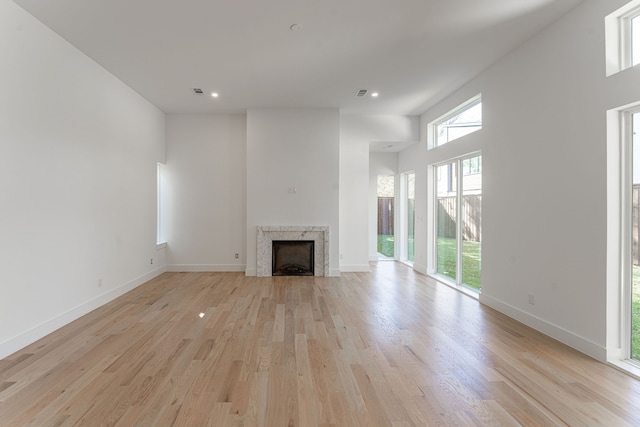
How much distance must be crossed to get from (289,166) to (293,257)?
5.73 ft

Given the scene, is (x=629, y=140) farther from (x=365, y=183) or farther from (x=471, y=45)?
(x=365, y=183)

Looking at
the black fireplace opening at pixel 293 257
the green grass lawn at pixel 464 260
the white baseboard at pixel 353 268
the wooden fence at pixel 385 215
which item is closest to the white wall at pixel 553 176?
the green grass lawn at pixel 464 260

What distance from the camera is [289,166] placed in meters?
5.95

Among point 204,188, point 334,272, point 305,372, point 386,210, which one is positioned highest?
point 204,188

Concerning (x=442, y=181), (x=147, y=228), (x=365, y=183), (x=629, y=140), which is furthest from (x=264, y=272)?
(x=629, y=140)

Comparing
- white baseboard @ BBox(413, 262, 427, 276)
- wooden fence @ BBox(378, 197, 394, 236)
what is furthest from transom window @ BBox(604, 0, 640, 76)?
wooden fence @ BBox(378, 197, 394, 236)

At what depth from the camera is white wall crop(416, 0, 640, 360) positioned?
2.66 meters

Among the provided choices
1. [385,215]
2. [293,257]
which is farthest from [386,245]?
[293,257]

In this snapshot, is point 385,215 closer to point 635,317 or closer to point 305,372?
point 635,317

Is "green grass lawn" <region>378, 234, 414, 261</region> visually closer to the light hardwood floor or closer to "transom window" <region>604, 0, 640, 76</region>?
the light hardwood floor

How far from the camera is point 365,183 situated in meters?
6.30

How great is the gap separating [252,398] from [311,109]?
5.03 m

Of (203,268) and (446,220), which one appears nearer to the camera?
(446,220)

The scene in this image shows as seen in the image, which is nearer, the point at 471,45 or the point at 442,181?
the point at 471,45
